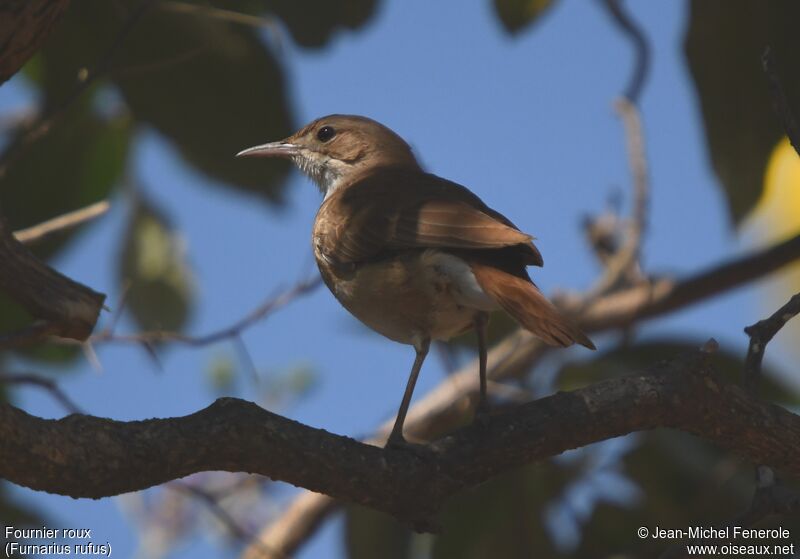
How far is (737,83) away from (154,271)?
10.4ft

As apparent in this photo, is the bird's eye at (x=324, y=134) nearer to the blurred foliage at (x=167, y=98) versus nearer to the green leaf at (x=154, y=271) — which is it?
the blurred foliage at (x=167, y=98)

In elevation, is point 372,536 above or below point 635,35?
below

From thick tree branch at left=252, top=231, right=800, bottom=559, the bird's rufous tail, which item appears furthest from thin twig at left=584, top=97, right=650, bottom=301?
the bird's rufous tail

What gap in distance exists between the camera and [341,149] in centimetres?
657

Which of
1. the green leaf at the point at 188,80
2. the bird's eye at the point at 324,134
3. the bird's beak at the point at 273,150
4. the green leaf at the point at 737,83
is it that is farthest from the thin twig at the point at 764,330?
the bird's eye at the point at 324,134

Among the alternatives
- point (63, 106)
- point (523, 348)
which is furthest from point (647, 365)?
point (63, 106)

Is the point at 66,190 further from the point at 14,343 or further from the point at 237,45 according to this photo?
the point at 14,343

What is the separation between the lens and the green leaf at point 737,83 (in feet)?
16.9

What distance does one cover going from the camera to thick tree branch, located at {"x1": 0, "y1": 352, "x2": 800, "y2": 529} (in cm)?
316

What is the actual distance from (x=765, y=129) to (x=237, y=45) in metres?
2.52

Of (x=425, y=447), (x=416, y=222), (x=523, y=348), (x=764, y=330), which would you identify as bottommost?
(x=425, y=447)

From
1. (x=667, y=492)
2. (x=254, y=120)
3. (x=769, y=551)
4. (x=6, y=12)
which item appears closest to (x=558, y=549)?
(x=667, y=492)

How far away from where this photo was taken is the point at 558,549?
588 centimetres

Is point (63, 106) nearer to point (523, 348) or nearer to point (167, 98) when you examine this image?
point (167, 98)
